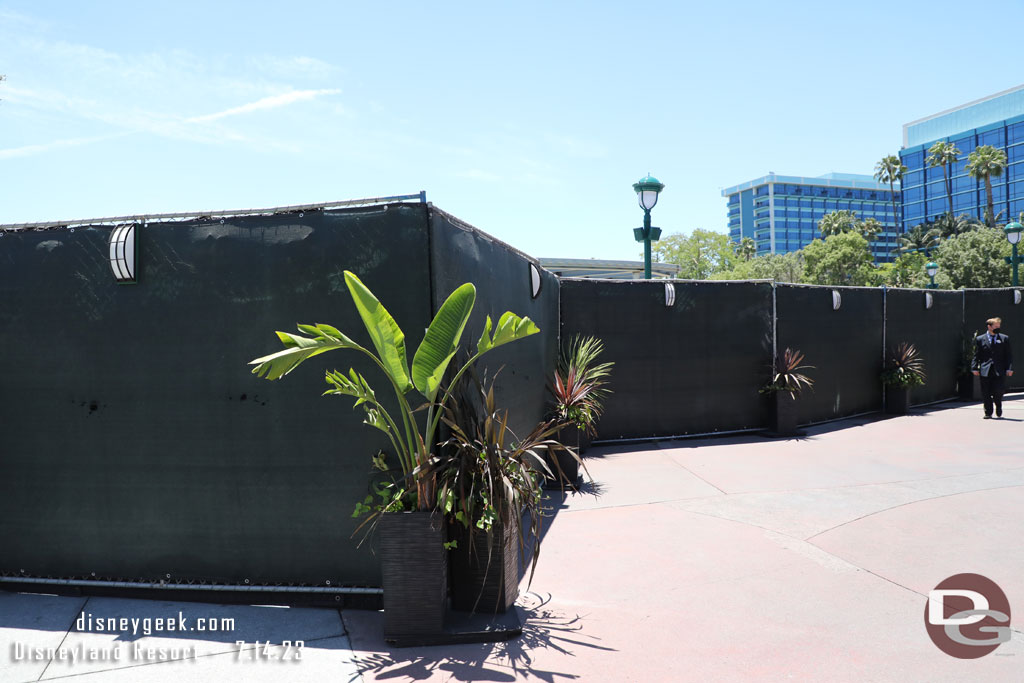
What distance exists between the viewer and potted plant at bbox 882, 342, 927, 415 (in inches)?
468

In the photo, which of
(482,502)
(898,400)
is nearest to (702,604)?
(482,502)

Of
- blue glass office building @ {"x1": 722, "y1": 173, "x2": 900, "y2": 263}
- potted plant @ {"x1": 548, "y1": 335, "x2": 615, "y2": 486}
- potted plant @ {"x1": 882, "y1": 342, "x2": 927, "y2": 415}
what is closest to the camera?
potted plant @ {"x1": 548, "y1": 335, "x2": 615, "y2": 486}

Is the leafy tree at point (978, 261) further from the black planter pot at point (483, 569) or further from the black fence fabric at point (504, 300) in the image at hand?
the black planter pot at point (483, 569)

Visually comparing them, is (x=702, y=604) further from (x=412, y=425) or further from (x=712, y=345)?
(x=712, y=345)

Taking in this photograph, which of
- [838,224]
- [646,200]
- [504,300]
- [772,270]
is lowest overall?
[504,300]

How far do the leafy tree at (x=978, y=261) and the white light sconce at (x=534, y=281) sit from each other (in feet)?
113

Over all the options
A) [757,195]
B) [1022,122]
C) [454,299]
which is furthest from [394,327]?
[757,195]

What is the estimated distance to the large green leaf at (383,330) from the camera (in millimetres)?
3389

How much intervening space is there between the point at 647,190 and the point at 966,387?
31.0 feet

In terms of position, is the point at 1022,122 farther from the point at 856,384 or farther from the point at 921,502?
the point at 921,502

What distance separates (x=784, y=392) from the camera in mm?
10070

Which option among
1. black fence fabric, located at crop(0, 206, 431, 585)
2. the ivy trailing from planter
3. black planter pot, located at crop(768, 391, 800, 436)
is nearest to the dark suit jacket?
black planter pot, located at crop(768, 391, 800, 436)

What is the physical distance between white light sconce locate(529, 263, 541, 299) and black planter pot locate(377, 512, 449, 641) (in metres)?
3.73

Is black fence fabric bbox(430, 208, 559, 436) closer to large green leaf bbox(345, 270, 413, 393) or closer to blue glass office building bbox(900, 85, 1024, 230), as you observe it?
large green leaf bbox(345, 270, 413, 393)
